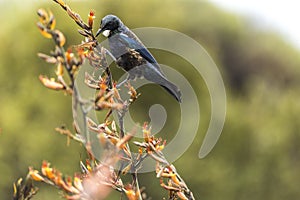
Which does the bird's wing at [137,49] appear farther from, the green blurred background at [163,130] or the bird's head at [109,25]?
the green blurred background at [163,130]

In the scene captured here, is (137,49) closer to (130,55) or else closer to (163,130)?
(130,55)

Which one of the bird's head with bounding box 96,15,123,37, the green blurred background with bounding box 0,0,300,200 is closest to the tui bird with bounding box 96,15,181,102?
the bird's head with bounding box 96,15,123,37

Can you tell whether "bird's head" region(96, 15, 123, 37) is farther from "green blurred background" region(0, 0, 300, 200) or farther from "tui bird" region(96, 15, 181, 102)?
"green blurred background" region(0, 0, 300, 200)

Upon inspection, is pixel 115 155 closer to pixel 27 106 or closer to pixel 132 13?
pixel 27 106

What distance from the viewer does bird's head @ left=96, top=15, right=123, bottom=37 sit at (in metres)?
2.97

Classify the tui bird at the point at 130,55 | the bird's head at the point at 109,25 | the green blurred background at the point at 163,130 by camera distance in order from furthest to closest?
the green blurred background at the point at 163,130
the tui bird at the point at 130,55
the bird's head at the point at 109,25

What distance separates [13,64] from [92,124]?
1782 centimetres

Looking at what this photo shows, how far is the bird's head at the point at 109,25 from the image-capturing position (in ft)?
9.73

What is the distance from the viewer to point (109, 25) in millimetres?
3043

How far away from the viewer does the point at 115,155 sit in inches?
63.9

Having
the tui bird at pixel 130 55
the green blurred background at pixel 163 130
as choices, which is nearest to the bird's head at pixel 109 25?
the tui bird at pixel 130 55

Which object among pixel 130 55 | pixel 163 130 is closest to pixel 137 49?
pixel 130 55

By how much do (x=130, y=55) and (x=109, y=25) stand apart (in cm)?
19

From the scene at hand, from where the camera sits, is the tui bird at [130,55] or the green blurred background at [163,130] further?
the green blurred background at [163,130]
